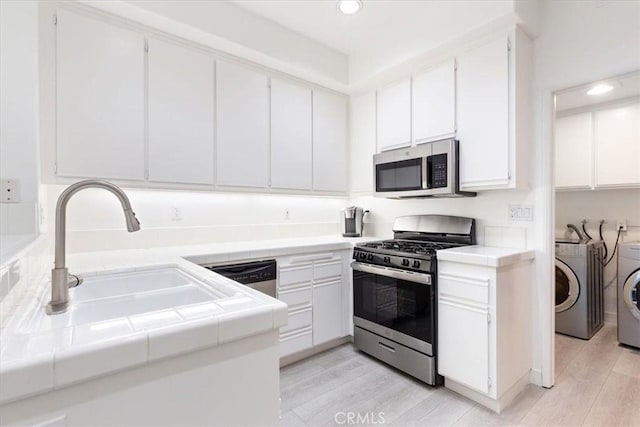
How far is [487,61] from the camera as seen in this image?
2217 mm

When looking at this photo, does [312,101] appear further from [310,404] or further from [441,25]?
[310,404]

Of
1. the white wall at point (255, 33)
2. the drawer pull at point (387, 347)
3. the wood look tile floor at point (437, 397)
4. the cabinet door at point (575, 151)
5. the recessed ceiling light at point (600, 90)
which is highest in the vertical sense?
the white wall at point (255, 33)

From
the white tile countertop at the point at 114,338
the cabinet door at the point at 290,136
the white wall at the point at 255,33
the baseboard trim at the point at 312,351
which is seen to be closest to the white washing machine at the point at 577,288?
the baseboard trim at the point at 312,351

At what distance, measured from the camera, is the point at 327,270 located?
267 centimetres

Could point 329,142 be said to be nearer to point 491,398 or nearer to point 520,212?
point 520,212

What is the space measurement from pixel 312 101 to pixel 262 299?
99.6 inches

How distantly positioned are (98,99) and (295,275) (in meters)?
1.74

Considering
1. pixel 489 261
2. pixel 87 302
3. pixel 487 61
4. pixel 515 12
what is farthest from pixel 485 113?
pixel 87 302

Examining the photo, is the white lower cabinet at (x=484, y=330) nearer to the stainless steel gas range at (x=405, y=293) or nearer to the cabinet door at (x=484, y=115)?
the stainless steel gas range at (x=405, y=293)

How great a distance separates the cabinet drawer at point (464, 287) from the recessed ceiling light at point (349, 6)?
2044mm

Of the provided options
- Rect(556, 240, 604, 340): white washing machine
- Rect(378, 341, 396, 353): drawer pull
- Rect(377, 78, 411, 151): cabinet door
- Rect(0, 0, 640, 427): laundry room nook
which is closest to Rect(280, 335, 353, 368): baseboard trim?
Rect(0, 0, 640, 427): laundry room nook

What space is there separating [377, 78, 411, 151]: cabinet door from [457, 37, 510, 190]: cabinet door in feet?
1.54

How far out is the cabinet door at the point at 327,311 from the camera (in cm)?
259

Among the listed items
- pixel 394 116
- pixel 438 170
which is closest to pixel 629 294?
pixel 438 170
